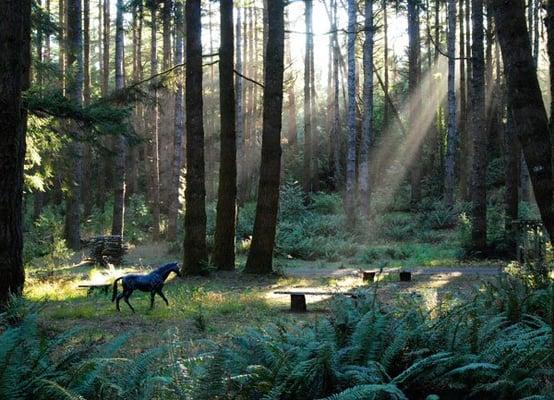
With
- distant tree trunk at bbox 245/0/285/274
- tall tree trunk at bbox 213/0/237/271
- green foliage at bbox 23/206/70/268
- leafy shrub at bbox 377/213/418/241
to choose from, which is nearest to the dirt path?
distant tree trunk at bbox 245/0/285/274

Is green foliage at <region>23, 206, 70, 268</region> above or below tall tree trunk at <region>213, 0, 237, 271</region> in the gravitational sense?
below

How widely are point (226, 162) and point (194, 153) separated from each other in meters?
0.88

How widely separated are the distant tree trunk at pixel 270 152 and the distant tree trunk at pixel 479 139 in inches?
254

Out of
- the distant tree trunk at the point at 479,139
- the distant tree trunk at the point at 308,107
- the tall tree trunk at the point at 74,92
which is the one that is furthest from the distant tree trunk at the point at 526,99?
the distant tree trunk at the point at 308,107

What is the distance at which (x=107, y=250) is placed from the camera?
62.4 feet

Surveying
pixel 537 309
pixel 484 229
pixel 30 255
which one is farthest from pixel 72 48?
pixel 537 309

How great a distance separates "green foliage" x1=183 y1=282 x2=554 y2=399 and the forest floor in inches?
20.6

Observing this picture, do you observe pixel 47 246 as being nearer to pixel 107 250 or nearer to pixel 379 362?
pixel 107 250

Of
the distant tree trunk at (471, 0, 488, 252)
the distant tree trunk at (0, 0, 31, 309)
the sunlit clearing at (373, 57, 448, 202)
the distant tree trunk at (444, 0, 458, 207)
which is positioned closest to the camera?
the distant tree trunk at (0, 0, 31, 309)

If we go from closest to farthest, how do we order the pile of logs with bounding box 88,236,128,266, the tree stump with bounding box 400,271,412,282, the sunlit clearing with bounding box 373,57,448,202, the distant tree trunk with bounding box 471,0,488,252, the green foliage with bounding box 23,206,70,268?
the tree stump with bounding box 400,271,412,282 → the green foliage with bounding box 23,206,70,268 → the distant tree trunk with bounding box 471,0,488,252 → the pile of logs with bounding box 88,236,128,266 → the sunlit clearing with bounding box 373,57,448,202

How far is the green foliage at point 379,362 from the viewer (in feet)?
13.6

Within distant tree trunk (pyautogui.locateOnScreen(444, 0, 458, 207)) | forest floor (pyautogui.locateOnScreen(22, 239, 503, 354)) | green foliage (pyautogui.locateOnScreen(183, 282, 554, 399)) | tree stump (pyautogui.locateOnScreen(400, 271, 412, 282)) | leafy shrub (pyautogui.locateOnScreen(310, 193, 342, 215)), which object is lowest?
forest floor (pyautogui.locateOnScreen(22, 239, 503, 354))

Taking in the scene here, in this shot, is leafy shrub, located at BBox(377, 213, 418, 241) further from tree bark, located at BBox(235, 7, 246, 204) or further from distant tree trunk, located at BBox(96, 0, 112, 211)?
distant tree trunk, located at BBox(96, 0, 112, 211)

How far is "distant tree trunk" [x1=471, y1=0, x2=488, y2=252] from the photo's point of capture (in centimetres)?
1742
